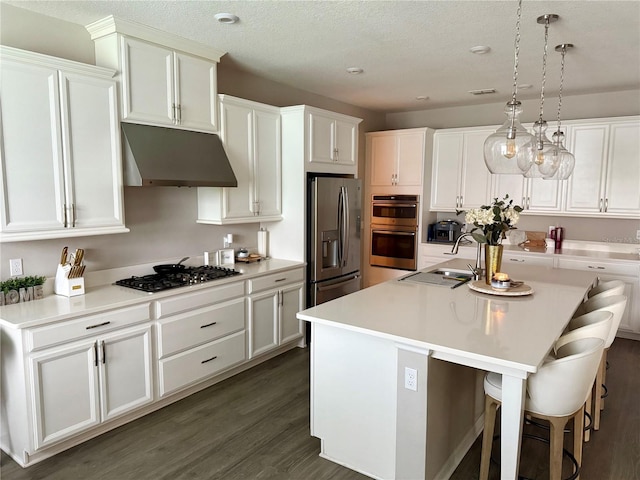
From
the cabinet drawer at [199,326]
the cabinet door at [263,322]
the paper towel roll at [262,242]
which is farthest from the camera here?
the paper towel roll at [262,242]

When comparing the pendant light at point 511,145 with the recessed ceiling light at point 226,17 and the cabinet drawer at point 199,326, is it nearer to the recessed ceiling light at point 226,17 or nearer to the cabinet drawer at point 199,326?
the recessed ceiling light at point 226,17

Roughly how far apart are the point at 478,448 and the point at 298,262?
2.25 metres

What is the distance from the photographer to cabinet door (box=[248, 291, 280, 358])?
3791mm

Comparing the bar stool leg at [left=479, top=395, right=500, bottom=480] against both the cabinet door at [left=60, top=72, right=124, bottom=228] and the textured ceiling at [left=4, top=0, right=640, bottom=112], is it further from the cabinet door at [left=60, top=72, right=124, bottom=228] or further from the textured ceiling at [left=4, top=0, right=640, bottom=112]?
the cabinet door at [left=60, top=72, right=124, bottom=228]

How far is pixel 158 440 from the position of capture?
9.16 ft

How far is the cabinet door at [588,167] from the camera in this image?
486 centimetres

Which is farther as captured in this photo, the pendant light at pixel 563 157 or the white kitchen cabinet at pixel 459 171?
the white kitchen cabinet at pixel 459 171

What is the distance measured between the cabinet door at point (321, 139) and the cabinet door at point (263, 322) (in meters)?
1.41

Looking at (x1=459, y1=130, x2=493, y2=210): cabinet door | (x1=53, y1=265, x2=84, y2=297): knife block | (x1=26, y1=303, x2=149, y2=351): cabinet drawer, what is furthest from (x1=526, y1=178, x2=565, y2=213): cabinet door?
(x1=53, y1=265, x2=84, y2=297): knife block

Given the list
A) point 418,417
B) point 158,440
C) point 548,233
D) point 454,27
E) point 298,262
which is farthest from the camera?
point 548,233

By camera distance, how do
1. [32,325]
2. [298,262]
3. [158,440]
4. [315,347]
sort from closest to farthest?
[32,325]
[315,347]
[158,440]
[298,262]

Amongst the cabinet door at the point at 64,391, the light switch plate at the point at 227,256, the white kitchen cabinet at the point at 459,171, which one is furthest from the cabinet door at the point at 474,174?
the cabinet door at the point at 64,391

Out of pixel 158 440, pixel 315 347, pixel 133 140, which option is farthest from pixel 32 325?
pixel 315 347

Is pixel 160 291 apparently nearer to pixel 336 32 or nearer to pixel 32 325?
pixel 32 325
